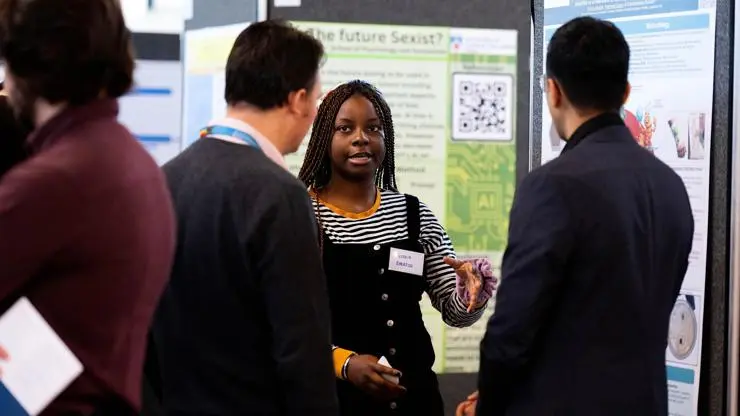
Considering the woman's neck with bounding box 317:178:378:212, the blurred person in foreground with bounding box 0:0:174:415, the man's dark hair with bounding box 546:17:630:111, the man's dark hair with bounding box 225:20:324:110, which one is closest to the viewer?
the blurred person in foreground with bounding box 0:0:174:415

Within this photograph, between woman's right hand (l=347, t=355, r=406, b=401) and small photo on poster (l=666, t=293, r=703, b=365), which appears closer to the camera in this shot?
woman's right hand (l=347, t=355, r=406, b=401)

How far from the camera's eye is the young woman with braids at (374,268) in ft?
7.29

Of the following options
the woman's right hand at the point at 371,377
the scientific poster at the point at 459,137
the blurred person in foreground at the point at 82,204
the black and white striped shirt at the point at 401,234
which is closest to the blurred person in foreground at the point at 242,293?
the blurred person in foreground at the point at 82,204

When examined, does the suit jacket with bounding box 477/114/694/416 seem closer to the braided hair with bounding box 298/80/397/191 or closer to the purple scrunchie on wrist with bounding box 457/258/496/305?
the purple scrunchie on wrist with bounding box 457/258/496/305

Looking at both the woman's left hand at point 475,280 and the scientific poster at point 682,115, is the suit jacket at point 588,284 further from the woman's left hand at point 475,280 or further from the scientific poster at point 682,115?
the scientific poster at point 682,115

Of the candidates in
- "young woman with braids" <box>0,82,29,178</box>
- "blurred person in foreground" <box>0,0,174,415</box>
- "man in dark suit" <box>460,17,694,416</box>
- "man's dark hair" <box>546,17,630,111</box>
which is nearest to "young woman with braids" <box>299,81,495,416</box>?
"man in dark suit" <box>460,17,694,416</box>

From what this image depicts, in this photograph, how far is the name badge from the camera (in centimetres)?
227

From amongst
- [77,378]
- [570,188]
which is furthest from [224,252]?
[570,188]

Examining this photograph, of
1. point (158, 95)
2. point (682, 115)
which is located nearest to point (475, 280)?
point (682, 115)

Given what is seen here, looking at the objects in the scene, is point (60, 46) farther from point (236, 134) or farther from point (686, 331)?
point (686, 331)

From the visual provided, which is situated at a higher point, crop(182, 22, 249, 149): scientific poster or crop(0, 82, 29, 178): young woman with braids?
crop(182, 22, 249, 149): scientific poster

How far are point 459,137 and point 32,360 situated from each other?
2303 millimetres

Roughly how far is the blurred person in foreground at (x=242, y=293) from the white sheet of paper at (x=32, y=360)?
415 mm

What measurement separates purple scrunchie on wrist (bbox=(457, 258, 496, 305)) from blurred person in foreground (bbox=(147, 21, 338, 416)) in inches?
28.3
